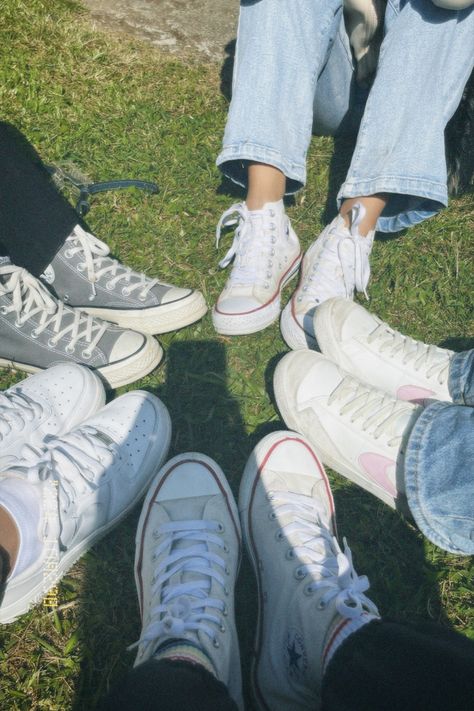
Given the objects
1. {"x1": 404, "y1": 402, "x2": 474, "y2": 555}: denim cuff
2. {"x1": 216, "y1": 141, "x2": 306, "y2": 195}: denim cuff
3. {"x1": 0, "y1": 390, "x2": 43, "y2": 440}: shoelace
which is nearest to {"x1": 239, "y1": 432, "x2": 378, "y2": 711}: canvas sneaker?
{"x1": 404, "y1": 402, "x2": 474, "y2": 555}: denim cuff

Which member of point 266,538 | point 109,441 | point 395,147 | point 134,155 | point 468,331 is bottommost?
point 266,538

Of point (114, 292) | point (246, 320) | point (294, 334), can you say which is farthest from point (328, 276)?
point (114, 292)

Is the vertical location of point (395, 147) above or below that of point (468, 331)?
above

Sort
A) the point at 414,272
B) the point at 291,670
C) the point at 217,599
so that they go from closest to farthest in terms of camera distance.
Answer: the point at 291,670, the point at 217,599, the point at 414,272

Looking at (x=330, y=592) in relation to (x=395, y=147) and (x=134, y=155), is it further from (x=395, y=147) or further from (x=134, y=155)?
(x=134, y=155)

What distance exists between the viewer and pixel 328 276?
233 centimetres

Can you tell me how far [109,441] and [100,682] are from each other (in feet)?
2.54

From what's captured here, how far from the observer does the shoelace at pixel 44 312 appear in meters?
2.16

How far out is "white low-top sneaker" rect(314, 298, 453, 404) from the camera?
2.09 meters

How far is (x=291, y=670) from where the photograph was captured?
60.2 inches

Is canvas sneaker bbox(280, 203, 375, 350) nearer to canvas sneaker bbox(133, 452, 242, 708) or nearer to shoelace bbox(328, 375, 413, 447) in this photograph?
shoelace bbox(328, 375, 413, 447)

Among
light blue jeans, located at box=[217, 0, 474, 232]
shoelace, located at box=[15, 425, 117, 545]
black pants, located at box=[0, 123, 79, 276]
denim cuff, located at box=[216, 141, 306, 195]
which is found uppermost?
light blue jeans, located at box=[217, 0, 474, 232]

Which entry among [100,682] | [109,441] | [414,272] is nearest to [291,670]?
[100,682]

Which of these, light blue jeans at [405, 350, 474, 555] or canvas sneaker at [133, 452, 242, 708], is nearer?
canvas sneaker at [133, 452, 242, 708]
